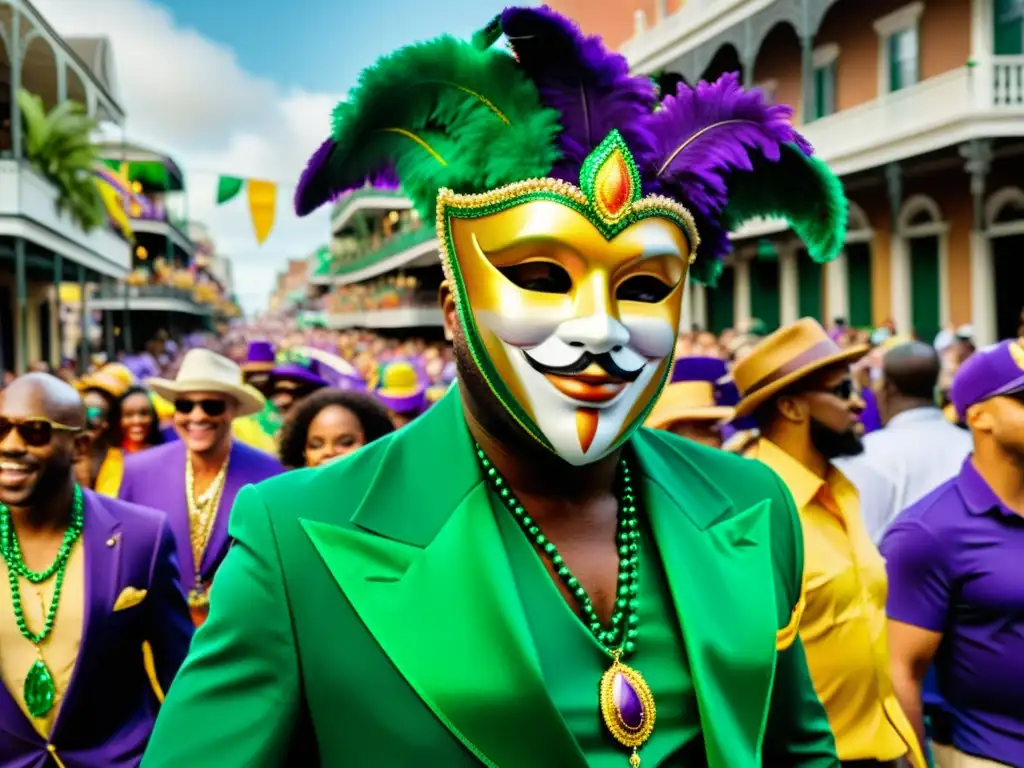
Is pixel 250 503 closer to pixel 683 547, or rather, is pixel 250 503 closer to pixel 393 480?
pixel 393 480

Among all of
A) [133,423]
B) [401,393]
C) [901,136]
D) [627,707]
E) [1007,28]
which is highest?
[1007,28]

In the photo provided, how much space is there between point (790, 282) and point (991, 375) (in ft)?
63.1

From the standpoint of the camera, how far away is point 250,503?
176 cm

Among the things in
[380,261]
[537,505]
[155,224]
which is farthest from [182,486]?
[155,224]

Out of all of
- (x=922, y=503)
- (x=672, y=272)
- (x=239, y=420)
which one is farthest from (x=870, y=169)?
(x=672, y=272)

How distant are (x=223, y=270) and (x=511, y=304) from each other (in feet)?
477

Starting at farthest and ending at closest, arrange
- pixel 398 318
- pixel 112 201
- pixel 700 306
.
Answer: pixel 398 318 → pixel 700 306 → pixel 112 201

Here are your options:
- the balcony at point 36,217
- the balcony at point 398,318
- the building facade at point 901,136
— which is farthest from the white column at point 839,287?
the balcony at point 398,318

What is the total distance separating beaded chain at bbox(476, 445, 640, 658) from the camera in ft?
5.90

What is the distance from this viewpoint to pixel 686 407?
516 centimetres

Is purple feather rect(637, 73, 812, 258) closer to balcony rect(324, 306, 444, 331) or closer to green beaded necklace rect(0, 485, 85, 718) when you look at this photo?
green beaded necklace rect(0, 485, 85, 718)

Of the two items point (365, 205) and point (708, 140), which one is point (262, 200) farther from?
point (365, 205)

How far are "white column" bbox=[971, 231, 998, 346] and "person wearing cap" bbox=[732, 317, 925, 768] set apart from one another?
1316 centimetres

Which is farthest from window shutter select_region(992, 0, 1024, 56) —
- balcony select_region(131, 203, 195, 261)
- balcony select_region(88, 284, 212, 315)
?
balcony select_region(131, 203, 195, 261)
